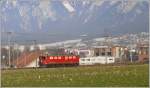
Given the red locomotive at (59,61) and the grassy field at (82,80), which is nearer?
the grassy field at (82,80)

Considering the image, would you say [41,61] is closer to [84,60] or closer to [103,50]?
[84,60]

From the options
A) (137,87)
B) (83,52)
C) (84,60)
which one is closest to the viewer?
(137,87)

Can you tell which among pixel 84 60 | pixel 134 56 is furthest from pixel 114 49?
pixel 84 60

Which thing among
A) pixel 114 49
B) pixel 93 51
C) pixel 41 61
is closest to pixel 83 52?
pixel 93 51

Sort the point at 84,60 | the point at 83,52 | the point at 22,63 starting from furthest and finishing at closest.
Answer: the point at 83,52 → the point at 84,60 → the point at 22,63

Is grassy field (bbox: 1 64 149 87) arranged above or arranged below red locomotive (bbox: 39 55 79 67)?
above

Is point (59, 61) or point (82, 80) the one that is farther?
point (59, 61)

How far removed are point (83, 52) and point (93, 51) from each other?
138 inches

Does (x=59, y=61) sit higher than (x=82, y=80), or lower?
lower

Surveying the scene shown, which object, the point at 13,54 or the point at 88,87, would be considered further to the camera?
the point at 13,54

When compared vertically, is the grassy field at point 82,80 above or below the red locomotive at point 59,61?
above

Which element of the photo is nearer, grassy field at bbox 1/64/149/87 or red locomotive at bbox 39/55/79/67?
grassy field at bbox 1/64/149/87

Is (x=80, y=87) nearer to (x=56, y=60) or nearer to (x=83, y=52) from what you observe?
(x=56, y=60)

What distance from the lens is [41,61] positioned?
8394cm
